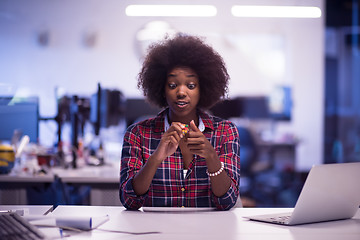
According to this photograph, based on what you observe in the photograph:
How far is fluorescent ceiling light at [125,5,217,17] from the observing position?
19.6ft

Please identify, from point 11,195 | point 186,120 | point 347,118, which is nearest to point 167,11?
point 347,118

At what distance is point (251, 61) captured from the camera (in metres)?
6.57

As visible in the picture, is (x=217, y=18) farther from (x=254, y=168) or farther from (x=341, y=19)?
(x=254, y=168)

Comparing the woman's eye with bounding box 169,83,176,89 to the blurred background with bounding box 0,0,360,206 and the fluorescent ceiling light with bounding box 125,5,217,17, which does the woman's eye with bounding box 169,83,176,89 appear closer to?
the blurred background with bounding box 0,0,360,206

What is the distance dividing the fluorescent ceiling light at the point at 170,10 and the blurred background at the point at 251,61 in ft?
0.06

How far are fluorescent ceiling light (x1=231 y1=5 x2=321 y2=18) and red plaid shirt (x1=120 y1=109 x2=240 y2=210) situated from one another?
15.7ft

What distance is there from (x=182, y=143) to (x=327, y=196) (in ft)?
2.23

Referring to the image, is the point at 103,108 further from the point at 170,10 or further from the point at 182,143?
the point at 170,10

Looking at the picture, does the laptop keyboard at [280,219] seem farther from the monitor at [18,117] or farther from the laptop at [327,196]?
the monitor at [18,117]

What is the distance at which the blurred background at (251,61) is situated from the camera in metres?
6.05

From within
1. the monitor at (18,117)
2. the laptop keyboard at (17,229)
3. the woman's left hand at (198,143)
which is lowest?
the laptop keyboard at (17,229)

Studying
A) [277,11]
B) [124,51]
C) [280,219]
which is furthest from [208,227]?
[277,11]

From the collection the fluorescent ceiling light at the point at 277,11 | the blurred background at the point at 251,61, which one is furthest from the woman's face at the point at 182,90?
the fluorescent ceiling light at the point at 277,11

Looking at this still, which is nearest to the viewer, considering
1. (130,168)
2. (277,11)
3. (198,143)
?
(198,143)
